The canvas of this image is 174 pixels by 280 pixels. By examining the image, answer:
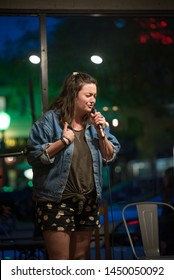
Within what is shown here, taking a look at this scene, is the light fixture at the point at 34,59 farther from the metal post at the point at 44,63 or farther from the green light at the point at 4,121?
the green light at the point at 4,121

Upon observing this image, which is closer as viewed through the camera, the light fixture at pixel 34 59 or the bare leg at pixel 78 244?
the bare leg at pixel 78 244

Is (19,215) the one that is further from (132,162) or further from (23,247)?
(132,162)

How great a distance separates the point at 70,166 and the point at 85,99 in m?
0.44

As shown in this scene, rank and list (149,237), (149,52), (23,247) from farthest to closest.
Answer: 1. (149,52)
2. (23,247)
3. (149,237)

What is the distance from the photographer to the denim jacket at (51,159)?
3.40 metres

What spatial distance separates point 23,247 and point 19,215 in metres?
0.40

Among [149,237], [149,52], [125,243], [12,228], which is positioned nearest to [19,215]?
[12,228]

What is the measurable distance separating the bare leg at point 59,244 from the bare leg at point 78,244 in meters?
0.07

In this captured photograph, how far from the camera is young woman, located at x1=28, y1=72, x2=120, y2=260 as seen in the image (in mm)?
3322

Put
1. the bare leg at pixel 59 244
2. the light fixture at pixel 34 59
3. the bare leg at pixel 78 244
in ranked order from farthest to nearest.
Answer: the light fixture at pixel 34 59 < the bare leg at pixel 78 244 < the bare leg at pixel 59 244

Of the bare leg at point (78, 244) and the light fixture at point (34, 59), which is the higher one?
the light fixture at point (34, 59)

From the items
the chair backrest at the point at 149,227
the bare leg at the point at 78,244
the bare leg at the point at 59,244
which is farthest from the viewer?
the chair backrest at the point at 149,227

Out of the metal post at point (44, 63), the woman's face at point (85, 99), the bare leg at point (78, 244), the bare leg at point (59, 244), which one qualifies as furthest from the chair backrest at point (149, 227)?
the metal post at point (44, 63)
